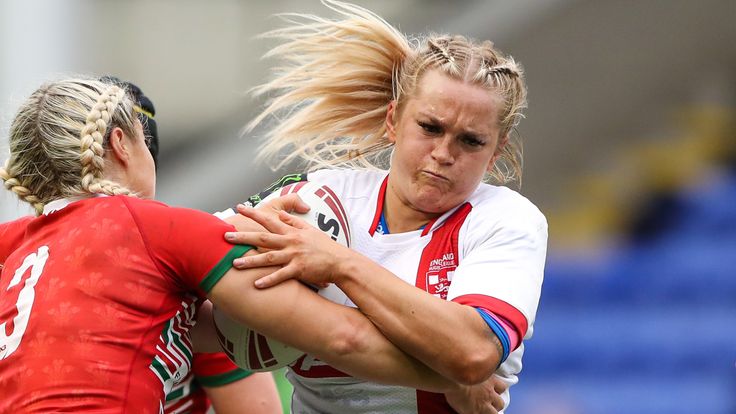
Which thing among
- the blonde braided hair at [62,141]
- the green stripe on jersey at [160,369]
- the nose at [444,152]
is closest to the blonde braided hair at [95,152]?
the blonde braided hair at [62,141]

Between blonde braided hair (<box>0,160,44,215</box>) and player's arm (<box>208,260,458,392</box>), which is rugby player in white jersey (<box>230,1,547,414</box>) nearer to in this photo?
player's arm (<box>208,260,458,392</box>)

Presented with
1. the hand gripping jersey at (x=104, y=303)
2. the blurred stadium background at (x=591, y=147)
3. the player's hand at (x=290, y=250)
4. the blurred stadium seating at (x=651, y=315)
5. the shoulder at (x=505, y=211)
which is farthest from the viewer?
the blurred stadium background at (x=591, y=147)

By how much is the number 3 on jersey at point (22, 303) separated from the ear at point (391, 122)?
1046 mm

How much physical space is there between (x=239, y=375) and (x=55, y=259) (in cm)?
92

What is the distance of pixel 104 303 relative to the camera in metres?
2.37

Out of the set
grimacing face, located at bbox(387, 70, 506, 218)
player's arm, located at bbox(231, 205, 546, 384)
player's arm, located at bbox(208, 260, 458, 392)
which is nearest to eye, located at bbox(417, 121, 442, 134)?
grimacing face, located at bbox(387, 70, 506, 218)

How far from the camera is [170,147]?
8.73 meters

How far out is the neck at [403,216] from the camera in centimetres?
299

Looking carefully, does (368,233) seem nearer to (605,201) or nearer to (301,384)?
(301,384)

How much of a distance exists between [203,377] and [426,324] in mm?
973

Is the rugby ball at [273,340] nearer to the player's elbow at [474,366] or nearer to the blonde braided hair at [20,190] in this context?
the player's elbow at [474,366]

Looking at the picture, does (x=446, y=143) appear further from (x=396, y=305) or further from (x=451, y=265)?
(x=396, y=305)

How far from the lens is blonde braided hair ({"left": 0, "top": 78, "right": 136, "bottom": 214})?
2.50m

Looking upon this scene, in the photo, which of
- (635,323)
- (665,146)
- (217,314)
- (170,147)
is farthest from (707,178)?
(217,314)
